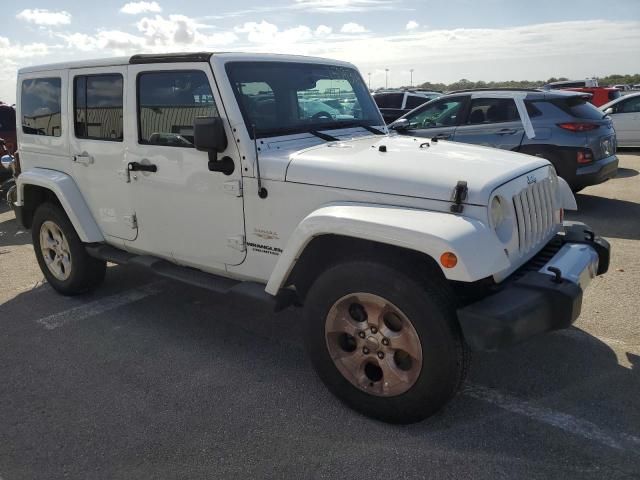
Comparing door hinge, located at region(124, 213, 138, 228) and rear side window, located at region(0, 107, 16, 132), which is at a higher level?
rear side window, located at region(0, 107, 16, 132)

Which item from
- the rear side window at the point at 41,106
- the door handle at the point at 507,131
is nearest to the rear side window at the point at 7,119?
the rear side window at the point at 41,106

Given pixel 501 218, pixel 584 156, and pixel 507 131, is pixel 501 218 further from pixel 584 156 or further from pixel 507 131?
pixel 507 131

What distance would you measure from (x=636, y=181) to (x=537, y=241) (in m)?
8.12

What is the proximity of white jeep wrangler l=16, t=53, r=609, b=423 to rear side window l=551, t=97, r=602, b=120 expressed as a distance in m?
4.55

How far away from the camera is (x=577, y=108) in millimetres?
8016

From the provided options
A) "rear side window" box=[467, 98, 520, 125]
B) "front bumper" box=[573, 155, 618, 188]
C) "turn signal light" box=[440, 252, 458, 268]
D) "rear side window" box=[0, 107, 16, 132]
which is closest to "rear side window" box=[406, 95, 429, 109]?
"rear side window" box=[467, 98, 520, 125]

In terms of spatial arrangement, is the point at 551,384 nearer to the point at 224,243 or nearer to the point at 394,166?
the point at 394,166

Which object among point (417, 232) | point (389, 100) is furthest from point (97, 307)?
point (389, 100)

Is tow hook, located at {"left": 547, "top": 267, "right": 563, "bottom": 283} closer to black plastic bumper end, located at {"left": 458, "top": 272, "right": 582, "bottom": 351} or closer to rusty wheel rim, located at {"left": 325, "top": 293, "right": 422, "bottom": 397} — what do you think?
black plastic bumper end, located at {"left": 458, "top": 272, "right": 582, "bottom": 351}

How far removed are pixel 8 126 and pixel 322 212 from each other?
1040 centimetres

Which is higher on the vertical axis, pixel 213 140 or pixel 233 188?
pixel 213 140

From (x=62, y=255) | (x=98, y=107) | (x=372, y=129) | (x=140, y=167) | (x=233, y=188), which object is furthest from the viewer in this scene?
(x=62, y=255)

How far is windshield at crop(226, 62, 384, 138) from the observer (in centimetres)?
367

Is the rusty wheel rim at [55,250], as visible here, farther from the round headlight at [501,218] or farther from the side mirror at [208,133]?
the round headlight at [501,218]
